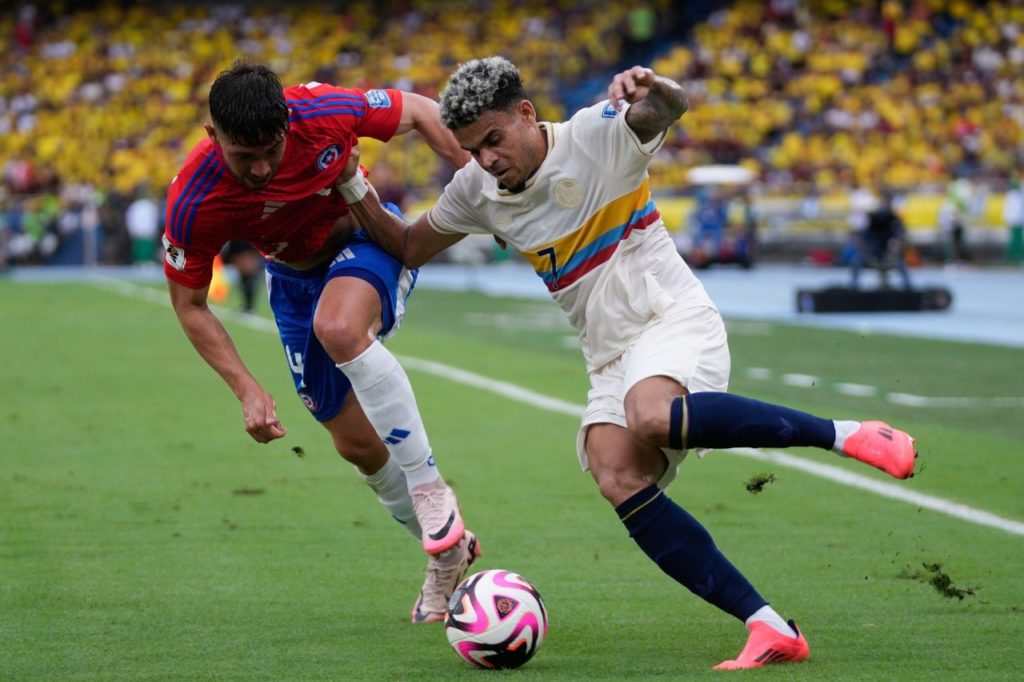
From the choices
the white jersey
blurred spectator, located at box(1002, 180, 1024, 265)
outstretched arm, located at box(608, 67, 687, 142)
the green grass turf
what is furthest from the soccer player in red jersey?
blurred spectator, located at box(1002, 180, 1024, 265)

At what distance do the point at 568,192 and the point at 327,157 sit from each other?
0.94 m

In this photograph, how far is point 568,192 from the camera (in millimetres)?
4980

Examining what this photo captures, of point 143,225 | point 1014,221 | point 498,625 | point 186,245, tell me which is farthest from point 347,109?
point 143,225

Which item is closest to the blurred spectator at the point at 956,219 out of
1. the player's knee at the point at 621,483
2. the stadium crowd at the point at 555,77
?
the stadium crowd at the point at 555,77

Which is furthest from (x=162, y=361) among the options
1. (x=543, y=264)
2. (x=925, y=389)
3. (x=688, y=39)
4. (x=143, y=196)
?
(x=688, y=39)

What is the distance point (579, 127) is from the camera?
5004 millimetres

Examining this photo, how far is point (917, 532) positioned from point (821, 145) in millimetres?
31456

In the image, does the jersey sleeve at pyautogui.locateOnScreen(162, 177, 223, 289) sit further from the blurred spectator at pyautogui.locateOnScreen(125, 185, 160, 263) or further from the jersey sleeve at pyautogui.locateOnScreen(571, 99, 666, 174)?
the blurred spectator at pyautogui.locateOnScreen(125, 185, 160, 263)

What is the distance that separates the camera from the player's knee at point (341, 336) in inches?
209

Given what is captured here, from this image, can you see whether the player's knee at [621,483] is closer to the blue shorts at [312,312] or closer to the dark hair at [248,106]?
the blue shorts at [312,312]

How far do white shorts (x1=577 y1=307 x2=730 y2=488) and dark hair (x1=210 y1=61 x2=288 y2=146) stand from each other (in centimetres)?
127

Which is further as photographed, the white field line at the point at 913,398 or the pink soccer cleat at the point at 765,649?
the white field line at the point at 913,398

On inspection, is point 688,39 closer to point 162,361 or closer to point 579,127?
point 162,361

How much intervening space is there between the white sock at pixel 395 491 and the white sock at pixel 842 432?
187cm
